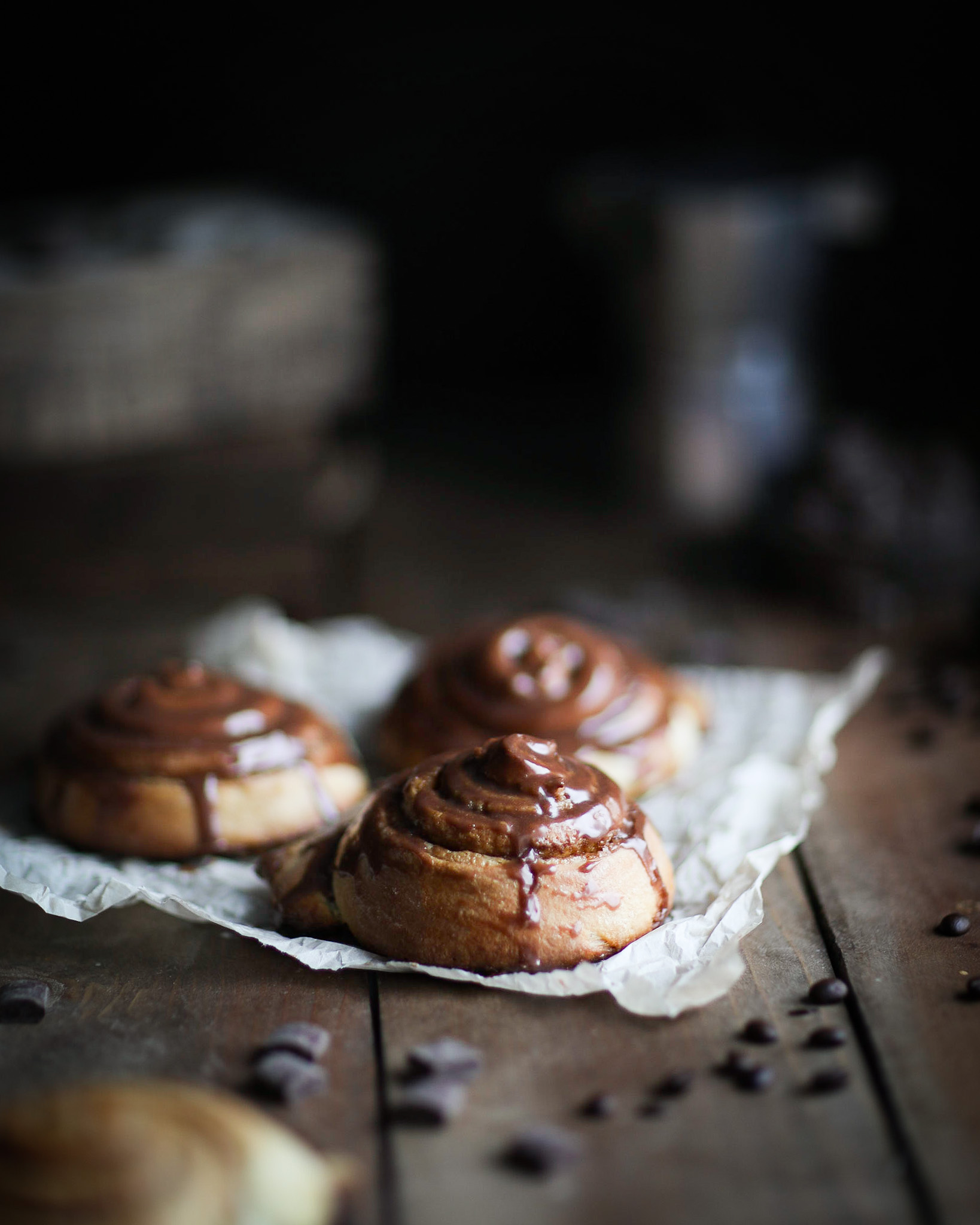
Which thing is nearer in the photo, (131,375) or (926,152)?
(131,375)

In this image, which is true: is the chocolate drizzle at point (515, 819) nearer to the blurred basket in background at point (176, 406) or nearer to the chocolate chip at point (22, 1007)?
the chocolate chip at point (22, 1007)

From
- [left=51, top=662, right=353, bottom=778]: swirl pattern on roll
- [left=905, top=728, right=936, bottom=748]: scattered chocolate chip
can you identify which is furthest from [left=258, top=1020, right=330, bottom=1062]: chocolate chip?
[left=905, top=728, right=936, bottom=748]: scattered chocolate chip

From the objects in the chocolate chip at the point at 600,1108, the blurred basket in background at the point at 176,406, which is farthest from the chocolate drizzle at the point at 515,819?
the blurred basket in background at the point at 176,406

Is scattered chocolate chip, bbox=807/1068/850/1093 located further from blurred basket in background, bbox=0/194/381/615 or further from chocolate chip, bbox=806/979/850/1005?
blurred basket in background, bbox=0/194/381/615

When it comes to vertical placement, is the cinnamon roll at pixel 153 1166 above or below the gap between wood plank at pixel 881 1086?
above

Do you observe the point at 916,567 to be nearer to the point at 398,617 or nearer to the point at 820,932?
the point at 398,617

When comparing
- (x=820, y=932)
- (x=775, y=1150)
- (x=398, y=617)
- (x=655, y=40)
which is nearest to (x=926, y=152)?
(x=655, y=40)

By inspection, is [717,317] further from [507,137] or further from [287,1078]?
[287,1078]

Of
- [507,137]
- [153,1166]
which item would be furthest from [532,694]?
[507,137]
